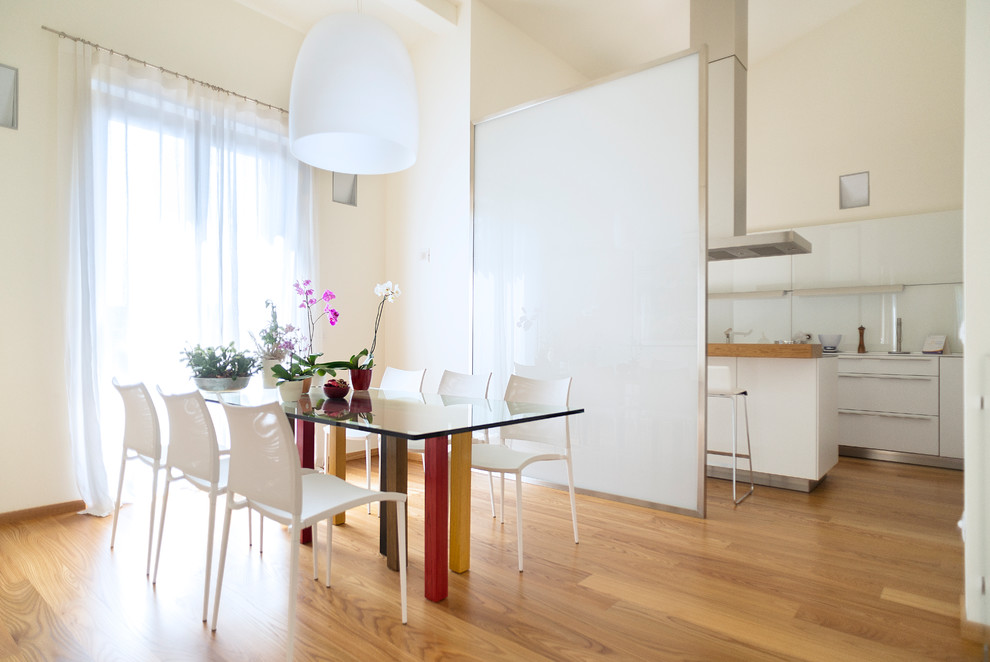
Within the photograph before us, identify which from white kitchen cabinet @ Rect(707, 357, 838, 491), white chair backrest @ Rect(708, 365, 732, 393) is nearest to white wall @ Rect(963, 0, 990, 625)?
white chair backrest @ Rect(708, 365, 732, 393)

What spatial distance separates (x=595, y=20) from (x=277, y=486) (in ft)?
14.4

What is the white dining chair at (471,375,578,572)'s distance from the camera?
254cm

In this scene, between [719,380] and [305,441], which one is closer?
[305,441]

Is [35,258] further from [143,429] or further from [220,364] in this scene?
[143,429]

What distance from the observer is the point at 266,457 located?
181 cm

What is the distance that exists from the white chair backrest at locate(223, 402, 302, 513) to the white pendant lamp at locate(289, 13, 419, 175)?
1206 millimetres

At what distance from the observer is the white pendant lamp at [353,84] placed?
2336mm

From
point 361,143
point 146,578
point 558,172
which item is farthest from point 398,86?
point 146,578

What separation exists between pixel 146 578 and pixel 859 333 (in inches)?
224

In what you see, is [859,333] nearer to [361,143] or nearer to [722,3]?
[722,3]

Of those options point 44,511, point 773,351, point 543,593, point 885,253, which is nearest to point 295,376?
point 543,593

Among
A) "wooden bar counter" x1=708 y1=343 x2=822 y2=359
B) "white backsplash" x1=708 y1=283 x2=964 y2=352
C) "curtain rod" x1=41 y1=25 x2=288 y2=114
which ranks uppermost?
"curtain rod" x1=41 y1=25 x2=288 y2=114

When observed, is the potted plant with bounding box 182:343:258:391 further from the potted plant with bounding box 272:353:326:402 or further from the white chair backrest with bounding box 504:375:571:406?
the white chair backrest with bounding box 504:375:571:406

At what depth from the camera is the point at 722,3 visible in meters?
3.78
